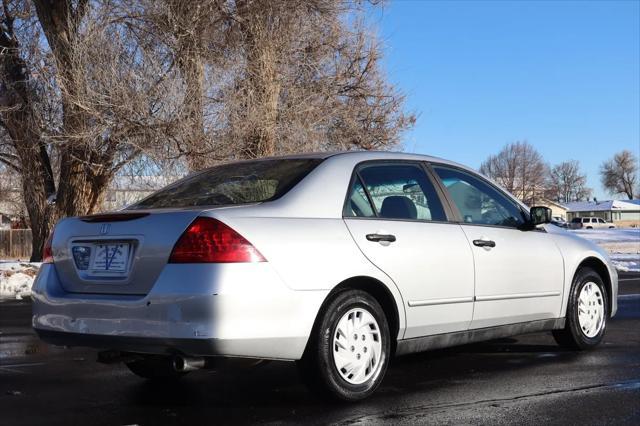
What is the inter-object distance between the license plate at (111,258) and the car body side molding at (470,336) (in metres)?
1.80

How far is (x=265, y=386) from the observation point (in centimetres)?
536

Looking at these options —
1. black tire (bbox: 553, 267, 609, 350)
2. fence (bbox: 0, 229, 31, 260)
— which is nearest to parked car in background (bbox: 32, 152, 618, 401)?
black tire (bbox: 553, 267, 609, 350)

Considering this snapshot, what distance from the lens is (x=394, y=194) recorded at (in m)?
5.42

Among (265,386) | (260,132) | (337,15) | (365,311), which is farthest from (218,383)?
(337,15)

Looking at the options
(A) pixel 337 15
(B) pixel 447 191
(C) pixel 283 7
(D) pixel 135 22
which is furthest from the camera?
(A) pixel 337 15

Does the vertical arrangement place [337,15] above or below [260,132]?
above

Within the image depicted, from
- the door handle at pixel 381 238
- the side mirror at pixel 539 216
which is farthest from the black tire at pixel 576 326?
the door handle at pixel 381 238

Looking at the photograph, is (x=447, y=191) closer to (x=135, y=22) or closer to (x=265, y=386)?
(x=265, y=386)

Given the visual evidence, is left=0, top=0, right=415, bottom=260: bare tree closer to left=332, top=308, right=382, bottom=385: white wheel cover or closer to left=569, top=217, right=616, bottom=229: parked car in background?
left=332, top=308, right=382, bottom=385: white wheel cover

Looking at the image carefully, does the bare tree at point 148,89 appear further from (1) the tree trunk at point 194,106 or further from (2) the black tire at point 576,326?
(2) the black tire at point 576,326

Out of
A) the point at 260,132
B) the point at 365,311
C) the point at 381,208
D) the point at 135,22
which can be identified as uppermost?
the point at 135,22

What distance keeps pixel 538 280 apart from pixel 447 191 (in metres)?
1.06

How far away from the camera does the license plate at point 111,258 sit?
177 inches

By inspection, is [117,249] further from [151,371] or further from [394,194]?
[394,194]
